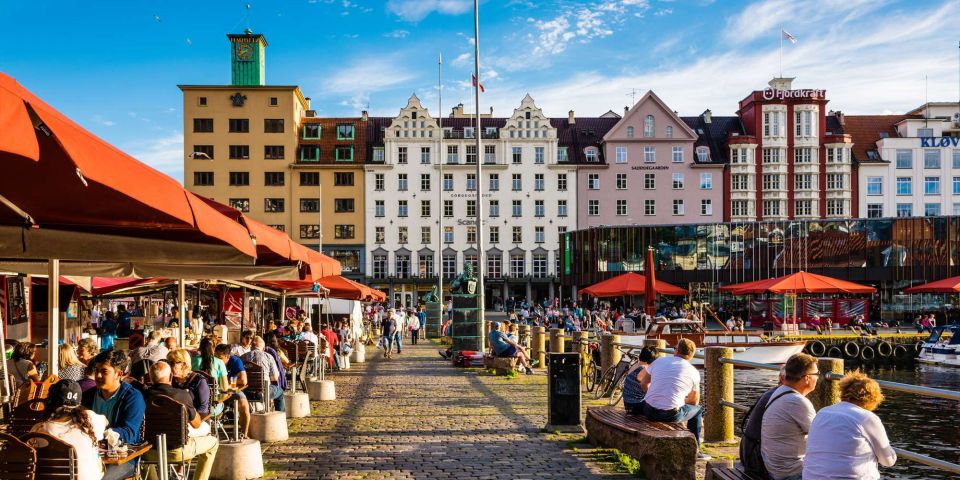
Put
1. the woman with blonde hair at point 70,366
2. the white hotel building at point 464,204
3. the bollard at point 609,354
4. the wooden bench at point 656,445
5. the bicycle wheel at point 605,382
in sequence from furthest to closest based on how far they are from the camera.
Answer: the white hotel building at point 464,204, the bollard at point 609,354, the bicycle wheel at point 605,382, the woman with blonde hair at point 70,366, the wooden bench at point 656,445

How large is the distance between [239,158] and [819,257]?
46694 mm

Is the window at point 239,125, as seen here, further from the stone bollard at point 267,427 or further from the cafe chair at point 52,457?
the cafe chair at point 52,457

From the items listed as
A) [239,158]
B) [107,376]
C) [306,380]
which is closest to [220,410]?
[107,376]

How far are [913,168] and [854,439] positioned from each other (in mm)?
86142

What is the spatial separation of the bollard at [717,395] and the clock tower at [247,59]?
75977 mm

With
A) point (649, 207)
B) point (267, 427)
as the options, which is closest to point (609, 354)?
point (267, 427)

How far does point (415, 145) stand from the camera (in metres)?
81.4

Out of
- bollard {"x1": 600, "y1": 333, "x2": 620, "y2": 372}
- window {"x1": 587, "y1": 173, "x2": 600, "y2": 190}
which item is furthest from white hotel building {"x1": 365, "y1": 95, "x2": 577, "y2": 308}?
bollard {"x1": 600, "y1": 333, "x2": 620, "y2": 372}

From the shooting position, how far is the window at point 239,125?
7888cm

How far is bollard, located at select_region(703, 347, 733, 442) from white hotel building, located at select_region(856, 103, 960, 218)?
76.9m

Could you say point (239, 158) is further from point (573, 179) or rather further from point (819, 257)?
point (819, 257)

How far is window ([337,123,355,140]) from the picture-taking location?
8281 centimetres

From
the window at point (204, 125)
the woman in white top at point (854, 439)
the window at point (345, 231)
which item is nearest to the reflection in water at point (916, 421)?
the woman in white top at point (854, 439)

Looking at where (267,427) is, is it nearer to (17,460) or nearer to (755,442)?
(17,460)
